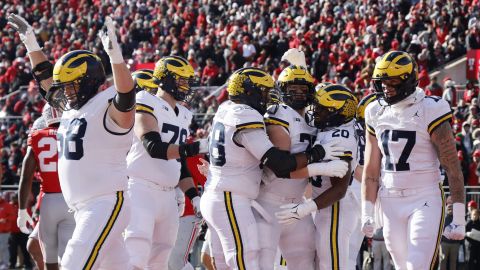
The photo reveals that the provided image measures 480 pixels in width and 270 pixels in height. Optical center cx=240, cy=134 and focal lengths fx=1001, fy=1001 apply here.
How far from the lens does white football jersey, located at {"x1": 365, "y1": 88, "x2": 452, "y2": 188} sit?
7.07 meters

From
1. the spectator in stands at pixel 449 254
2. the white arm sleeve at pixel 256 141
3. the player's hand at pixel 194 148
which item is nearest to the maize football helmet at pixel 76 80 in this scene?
the player's hand at pixel 194 148

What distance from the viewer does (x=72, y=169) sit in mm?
6730

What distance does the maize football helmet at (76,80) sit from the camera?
22.2ft

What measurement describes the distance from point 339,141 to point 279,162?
0.60 meters

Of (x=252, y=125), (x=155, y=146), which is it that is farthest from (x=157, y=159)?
(x=252, y=125)

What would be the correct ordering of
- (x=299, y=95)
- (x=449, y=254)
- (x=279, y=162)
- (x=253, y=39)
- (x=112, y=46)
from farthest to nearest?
(x=253, y=39) → (x=449, y=254) → (x=299, y=95) → (x=279, y=162) → (x=112, y=46)

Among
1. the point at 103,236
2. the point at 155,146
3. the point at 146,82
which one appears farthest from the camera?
the point at 146,82

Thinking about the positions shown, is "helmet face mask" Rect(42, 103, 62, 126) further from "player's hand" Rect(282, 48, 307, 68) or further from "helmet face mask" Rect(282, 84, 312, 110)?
"player's hand" Rect(282, 48, 307, 68)

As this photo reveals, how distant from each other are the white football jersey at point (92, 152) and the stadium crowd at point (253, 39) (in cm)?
849

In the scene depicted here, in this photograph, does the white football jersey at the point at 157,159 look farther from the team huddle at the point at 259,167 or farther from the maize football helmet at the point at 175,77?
the maize football helmet at the point at 175,77

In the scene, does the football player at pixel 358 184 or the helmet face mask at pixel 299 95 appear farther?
the football player at pixel 358 184

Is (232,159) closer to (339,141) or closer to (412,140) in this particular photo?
(339,141)

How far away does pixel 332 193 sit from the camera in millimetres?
7363

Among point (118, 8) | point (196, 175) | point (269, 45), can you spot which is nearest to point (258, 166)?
point (196, 175)
